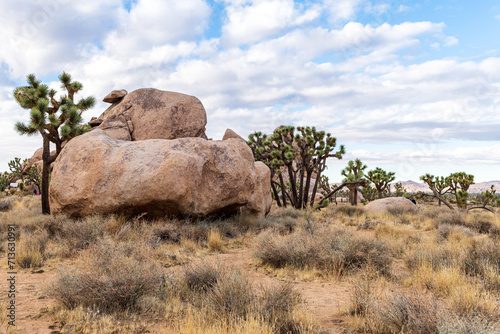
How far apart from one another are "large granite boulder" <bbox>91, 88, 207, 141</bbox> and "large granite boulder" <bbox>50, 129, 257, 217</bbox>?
6042mm

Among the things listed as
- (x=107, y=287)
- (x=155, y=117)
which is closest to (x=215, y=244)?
(x=107, y=287)

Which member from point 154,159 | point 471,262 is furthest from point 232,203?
point 471,262

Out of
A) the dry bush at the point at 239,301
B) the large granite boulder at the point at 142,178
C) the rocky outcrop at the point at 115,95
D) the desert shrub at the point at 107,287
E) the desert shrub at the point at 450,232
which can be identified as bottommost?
the desert shrub at the point at 450,232

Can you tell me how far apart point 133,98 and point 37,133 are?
5.31m

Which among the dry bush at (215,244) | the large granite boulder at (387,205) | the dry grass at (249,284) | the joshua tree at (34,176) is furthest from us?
the joshua tree at (34,176)

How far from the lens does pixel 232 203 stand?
11.3 m

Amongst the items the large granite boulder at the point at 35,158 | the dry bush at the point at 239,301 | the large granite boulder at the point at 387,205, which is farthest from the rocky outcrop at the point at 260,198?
the large granite boulder at the point at 35,158

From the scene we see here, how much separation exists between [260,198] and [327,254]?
23.8ft

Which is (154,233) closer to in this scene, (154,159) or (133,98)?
(154,159)

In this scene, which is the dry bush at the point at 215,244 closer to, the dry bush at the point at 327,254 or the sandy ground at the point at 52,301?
the dry bush at the point at 327,254

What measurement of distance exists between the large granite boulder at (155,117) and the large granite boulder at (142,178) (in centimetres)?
604

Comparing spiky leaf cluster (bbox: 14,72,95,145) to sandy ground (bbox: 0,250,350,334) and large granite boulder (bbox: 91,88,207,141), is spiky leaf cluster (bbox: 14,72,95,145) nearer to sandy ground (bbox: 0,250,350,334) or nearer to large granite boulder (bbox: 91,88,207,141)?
large granite boulder (bbox: 91,88,207,141)

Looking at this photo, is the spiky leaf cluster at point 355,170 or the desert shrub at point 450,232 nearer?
the desert shrub at point 450,232

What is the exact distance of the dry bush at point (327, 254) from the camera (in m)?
6.28
